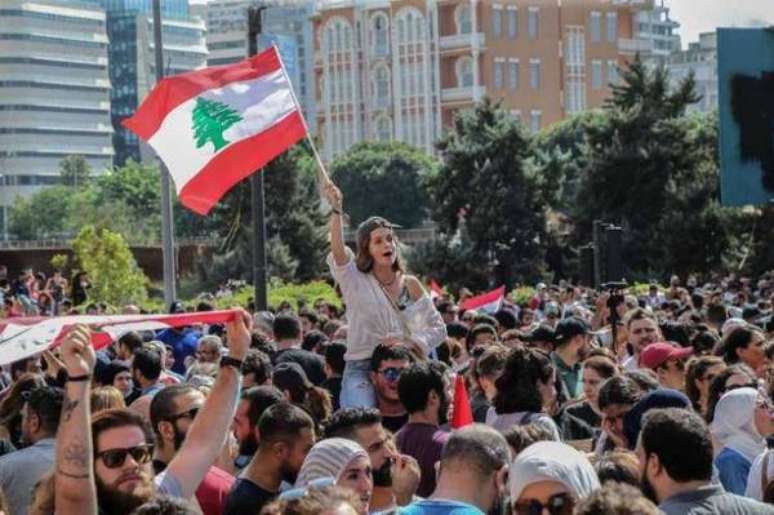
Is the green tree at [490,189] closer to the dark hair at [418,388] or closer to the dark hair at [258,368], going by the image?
the dark hair at [258,368]

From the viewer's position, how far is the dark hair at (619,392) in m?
9.76

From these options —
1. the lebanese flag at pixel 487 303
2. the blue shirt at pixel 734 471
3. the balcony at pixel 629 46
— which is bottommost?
the lebanese flag at pixel 487 303

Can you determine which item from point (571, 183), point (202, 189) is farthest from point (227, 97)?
point (571, 183)

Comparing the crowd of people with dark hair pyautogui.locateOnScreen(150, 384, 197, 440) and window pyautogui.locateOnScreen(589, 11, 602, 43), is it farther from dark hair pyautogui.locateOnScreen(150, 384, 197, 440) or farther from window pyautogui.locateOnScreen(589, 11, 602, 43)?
window pyautogui.locateOnScreen(589, 11, 602, 43)

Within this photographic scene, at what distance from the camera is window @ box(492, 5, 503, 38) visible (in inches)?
5743

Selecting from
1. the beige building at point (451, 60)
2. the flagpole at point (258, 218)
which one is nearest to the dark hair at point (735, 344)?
the flagpole at point (258, 218)

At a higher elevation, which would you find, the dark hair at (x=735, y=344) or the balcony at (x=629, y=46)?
the balcony at (x=629, y=46)

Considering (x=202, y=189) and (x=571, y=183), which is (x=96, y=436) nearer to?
(x=202, y=189)

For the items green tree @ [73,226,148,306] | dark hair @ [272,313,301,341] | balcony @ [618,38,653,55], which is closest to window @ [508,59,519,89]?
balcony @ [618,38,653,55]

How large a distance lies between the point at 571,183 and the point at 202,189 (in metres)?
67.4

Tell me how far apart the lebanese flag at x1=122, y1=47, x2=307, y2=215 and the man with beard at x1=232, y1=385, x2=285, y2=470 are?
4150mm

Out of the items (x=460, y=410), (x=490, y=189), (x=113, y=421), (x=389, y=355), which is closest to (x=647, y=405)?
(x=460, y=410)

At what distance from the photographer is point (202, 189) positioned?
1402cm

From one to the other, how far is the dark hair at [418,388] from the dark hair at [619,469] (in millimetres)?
1861
